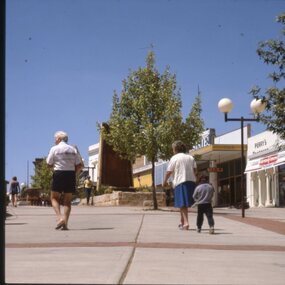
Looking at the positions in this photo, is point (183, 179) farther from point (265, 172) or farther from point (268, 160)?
point (265, 172)

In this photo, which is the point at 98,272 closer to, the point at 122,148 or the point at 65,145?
the point at 65,145

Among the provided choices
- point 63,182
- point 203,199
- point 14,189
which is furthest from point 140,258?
point 14,189

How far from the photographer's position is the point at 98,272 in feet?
16.7

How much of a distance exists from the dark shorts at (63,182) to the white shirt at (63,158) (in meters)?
0.08

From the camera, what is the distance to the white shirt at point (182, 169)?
10483 millimetres

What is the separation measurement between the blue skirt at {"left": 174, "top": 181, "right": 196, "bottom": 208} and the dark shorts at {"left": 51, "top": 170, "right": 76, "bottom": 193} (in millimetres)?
1695

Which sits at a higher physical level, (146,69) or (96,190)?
(146,69)

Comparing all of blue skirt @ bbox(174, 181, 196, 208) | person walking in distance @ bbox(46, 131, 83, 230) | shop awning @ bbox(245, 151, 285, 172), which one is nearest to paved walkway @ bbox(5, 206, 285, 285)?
person walking in distance @ bbox(46, 131, 83, 230)

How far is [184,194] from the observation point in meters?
10.4

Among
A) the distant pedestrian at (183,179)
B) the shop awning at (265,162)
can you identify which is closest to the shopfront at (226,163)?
the shop awning at (265,162)

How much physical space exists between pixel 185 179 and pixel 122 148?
13012 millimetres

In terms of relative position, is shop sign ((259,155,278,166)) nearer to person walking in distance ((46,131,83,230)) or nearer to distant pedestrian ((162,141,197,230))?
distant pedestrian ((162,141,197,230))

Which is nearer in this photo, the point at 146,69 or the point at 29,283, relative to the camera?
the point at 29,283
